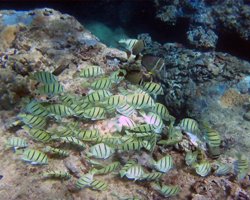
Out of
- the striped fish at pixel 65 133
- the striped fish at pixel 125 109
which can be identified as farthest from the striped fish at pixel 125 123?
the striped fish at pixel 65 133

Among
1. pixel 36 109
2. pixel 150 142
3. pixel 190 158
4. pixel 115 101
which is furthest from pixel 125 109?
pixel 36 109

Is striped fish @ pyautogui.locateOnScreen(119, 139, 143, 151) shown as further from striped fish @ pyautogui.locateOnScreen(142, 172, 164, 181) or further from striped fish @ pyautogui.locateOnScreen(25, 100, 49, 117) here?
striped fish @ pyautogui.locateOnScreen(25, 100, 49, 117)

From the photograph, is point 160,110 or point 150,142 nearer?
point 150,142

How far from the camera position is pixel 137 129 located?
153 inches

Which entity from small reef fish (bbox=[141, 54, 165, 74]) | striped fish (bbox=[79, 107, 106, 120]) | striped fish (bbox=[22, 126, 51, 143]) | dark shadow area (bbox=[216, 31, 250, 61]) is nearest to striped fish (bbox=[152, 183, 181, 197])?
striped fish (bbox=[79, 107, 106, 120])

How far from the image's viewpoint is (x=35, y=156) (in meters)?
3.47

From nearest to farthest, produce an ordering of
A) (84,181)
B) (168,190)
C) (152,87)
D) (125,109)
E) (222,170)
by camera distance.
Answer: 1. (84,181)
2. (168,190)
3. (222,170)
4. (125,109)
5. (152,87)

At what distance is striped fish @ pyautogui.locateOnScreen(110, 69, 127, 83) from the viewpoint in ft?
16.2

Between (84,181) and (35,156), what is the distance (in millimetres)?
645

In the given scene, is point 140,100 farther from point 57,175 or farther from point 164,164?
point 57,175

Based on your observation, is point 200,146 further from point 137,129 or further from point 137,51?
point 137,51

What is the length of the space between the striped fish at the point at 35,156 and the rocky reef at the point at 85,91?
5.6 inches

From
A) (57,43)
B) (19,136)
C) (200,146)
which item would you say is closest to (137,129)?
(200,146)

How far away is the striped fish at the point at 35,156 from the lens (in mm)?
3436
